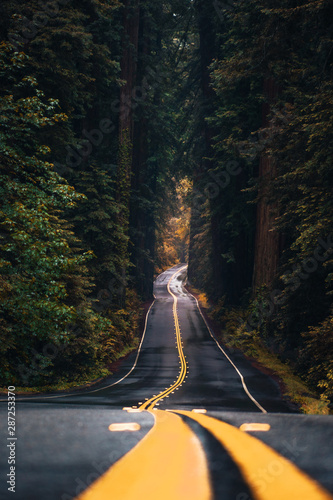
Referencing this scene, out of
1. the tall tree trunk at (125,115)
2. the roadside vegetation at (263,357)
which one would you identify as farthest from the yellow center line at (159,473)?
the tall tree trunk at (125,115)

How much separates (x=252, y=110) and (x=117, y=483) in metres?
26.0

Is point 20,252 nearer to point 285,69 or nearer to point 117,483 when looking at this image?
point 117,483

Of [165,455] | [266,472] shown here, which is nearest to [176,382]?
[165,455]

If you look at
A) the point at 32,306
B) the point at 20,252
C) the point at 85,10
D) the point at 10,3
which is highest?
the point at 85,10

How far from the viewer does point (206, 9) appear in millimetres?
29141

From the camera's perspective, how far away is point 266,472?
136 centimetres

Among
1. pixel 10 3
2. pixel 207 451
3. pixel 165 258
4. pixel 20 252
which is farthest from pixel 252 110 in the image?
pixel 165 258

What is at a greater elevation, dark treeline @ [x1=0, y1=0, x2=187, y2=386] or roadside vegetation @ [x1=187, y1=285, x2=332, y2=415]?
dark treeline @ [x1=0, y1=0, x2=187, y2=386]

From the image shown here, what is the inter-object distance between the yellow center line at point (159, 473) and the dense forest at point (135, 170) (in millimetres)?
8995

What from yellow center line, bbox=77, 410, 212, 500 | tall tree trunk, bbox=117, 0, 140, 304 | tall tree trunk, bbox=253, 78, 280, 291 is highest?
tall tree trunk, bbox=117, 0, 140, 304

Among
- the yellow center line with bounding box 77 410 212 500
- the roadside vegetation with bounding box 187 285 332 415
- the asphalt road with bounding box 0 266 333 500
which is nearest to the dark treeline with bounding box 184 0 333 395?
the roadside vegetation with bounding box 187 285 332 415

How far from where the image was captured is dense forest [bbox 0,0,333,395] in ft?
37.8

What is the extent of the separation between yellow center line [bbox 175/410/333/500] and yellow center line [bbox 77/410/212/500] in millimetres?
133

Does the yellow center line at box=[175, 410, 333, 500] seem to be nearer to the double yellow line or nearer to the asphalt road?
the asphalt road
